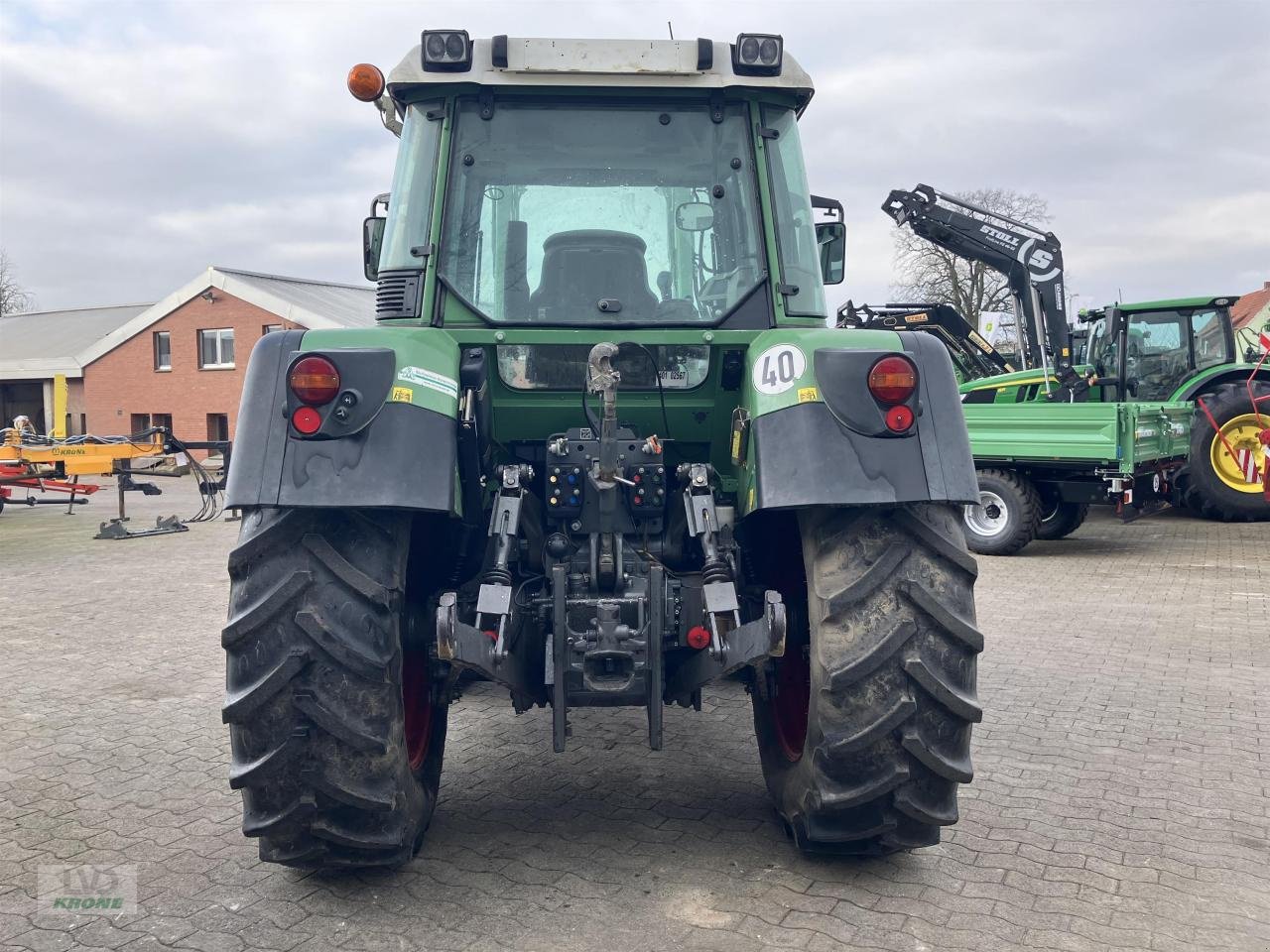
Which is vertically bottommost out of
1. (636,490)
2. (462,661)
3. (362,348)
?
(462,661)

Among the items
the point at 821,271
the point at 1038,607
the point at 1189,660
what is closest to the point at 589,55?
the point at 821,271

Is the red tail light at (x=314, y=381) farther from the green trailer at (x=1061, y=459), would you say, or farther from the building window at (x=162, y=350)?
the building window at (x=162, y=350)

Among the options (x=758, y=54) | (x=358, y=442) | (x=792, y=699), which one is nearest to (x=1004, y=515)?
(x=792, y=699)

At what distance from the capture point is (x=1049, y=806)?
421 cm

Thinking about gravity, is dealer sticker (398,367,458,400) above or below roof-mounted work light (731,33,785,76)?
below

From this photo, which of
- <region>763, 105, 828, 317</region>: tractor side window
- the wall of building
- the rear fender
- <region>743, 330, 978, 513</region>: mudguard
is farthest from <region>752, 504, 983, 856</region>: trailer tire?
the wall of building

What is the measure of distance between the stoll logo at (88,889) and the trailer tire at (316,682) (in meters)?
0.56

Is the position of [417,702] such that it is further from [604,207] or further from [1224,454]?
[1224,454]

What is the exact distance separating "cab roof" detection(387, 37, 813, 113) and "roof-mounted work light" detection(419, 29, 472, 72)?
38 mm

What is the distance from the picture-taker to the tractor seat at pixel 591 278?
156 inches

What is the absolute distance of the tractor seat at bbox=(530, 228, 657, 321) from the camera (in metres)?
3.97

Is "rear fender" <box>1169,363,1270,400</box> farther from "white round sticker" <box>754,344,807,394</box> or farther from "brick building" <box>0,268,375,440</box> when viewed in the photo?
"brick building" <box>0,268,375,440</box>

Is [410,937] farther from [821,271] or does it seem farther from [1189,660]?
[1189,660]

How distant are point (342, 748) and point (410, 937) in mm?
569
